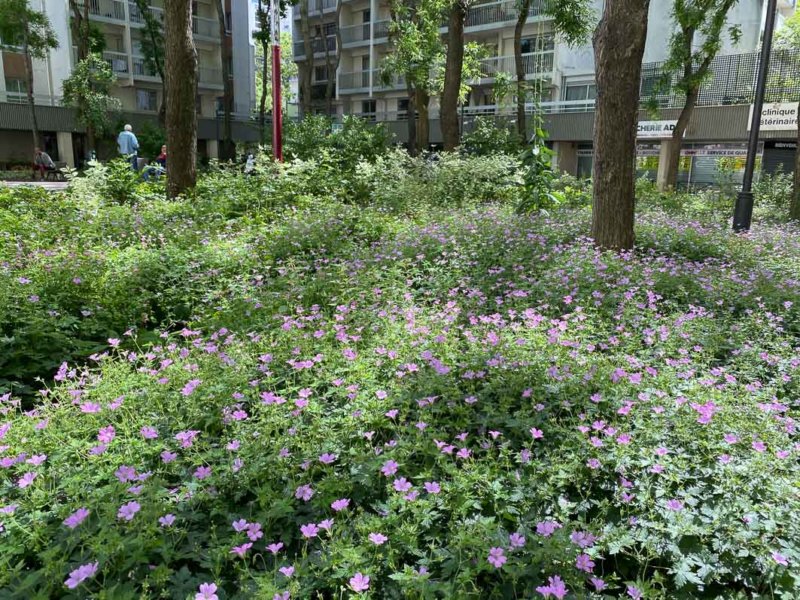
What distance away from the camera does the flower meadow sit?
6.33ft

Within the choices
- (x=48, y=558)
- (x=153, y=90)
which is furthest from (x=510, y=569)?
(x=153, y=90)

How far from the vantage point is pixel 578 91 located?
31438 millimetres

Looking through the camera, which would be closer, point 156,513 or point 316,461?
point 156,513

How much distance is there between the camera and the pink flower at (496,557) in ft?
5.96

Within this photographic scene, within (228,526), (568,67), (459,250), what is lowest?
(228,526)

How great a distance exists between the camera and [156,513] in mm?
2037

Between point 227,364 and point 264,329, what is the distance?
33.2 inches

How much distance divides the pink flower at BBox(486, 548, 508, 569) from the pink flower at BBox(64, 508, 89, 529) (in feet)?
4.37

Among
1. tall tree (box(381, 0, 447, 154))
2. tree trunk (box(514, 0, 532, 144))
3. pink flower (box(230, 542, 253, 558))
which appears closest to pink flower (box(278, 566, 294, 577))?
pink flower (box(230, 542, 253, 558))

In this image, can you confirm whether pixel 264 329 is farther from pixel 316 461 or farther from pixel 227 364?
pixel 316 461

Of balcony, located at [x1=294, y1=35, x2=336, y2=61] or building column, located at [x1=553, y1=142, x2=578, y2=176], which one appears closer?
building column, located at [x1=553, y1=142, x2=578, y2=176]

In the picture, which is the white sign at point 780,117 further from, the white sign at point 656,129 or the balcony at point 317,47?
the balcony at point 317,47

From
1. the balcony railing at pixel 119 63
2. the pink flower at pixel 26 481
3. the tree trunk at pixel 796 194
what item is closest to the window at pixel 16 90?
the balcony railing at pixel 119 63

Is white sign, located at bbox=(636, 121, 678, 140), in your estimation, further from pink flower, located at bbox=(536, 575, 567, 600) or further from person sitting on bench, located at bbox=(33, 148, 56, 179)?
pink flower, located at bbox=(536, 575, 567, 600)
